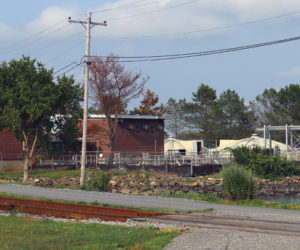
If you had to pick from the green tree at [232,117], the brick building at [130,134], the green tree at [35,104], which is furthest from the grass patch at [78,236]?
the green tree at [232,117]

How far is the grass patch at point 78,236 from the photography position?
1000cm

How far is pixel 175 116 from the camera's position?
343ft

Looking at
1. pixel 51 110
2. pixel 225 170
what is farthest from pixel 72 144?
pixel 225 170

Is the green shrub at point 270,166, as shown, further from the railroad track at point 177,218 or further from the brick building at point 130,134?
the railroad track at point 177,218

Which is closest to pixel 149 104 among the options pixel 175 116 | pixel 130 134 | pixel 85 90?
pixel 175 116

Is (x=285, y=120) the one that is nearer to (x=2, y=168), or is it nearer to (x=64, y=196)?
(x=2, y=168)

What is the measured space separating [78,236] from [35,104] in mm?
27645

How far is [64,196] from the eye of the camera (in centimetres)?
2377

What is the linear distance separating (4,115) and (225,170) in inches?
888

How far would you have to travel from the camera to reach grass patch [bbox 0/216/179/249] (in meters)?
10.0

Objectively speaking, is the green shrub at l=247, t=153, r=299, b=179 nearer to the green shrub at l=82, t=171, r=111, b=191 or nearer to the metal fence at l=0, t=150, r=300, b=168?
the metal fence at l=0, t=150, r=300, b=168

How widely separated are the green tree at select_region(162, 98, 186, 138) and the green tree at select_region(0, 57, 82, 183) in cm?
6236

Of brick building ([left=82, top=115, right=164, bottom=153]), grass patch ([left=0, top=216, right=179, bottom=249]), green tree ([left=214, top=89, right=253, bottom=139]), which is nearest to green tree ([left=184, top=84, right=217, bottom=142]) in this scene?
green tree ([left=214, top=89, right=253, bottom=139])

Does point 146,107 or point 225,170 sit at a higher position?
point 146,107
